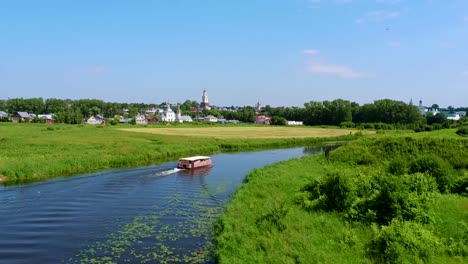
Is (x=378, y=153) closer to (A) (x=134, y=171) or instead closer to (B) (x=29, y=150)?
(A) (x=134, y=171)

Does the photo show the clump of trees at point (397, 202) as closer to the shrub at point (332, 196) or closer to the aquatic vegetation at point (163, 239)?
the shrub at point (332, 196)

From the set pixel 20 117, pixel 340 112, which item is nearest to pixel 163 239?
pixel 20 117

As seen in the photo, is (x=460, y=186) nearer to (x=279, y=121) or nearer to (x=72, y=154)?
(x=72, y=154)

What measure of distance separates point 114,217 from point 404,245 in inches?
689

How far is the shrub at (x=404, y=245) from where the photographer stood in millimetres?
14148

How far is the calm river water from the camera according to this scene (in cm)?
1902

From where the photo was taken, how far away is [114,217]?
25.8m

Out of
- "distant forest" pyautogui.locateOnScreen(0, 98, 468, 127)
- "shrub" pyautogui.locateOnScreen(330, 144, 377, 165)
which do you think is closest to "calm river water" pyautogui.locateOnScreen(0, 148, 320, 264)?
"shrub" pyautogui.locateOnScreen(330, 144, 377, 165)

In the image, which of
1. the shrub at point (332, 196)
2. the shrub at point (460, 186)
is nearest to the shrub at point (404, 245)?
the shrub at point (332, 196)

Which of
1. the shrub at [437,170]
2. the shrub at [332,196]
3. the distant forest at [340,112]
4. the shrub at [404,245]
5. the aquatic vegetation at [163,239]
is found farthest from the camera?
the distant forest at [340,112]

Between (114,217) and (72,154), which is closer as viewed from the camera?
(114,217)

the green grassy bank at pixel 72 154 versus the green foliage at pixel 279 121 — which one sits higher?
the green foliage at pixel 279 121

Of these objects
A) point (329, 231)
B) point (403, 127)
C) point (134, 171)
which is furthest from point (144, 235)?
point (403, 127)

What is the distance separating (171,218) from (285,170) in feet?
55.7
